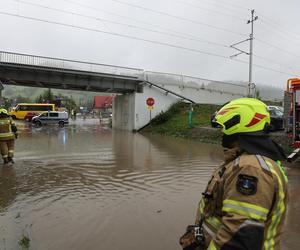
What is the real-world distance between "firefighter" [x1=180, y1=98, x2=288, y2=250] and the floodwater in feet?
9.18

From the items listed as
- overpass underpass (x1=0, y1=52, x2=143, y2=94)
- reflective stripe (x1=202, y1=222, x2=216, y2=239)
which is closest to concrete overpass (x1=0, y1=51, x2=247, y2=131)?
overpass underpass (x1=0, y1=52, x2=143, y2=94)

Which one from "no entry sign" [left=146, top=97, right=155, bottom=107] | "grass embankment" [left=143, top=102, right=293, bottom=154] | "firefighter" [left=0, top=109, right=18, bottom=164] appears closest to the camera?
"firefighter" [left=0, top=109, right=18, bottom=164]

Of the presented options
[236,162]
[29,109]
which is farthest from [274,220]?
[29,109]

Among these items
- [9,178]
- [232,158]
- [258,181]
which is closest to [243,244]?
[258,181]

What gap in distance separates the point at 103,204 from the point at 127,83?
2902 centimetres

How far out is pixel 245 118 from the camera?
2016 mm

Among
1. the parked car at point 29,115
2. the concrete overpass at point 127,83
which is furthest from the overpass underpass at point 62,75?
the parked car at point 29,115

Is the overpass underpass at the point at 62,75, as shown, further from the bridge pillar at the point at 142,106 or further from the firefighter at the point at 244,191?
the firefighter at the point at 244,191

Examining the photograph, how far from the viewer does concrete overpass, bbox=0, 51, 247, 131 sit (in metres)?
31.2

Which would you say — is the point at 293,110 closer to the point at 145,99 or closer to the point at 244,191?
the point at 244,191

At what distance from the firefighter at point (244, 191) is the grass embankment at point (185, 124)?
18811 millimetres

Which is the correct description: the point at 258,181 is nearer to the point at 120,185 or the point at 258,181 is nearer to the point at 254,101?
the point at 254,101

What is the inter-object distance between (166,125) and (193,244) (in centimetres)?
2934

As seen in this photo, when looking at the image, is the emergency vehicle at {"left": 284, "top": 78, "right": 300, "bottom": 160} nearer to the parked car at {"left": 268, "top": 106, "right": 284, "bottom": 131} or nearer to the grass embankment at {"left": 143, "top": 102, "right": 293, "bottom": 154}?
the grass embankment at {"left": 143, "top": 102, "right": 293, "bottom": 154}
